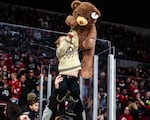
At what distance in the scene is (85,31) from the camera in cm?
450

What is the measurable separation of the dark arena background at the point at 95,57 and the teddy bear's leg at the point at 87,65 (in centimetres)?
5

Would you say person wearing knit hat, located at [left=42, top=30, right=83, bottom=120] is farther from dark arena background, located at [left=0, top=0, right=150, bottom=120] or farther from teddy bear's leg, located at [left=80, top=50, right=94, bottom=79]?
dark arena background, located at [left=0, top=0, right=150, bottom=120]

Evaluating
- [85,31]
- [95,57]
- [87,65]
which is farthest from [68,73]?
[85,31]

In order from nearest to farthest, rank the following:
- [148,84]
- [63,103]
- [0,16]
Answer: [63,103], [148,84], [0,16]

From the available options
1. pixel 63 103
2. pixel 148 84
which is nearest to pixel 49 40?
pixel 63 103

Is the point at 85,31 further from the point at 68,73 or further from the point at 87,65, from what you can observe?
the point at 68,73

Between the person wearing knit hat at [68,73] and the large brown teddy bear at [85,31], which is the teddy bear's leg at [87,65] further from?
the person wearing knit hat at [68,73]

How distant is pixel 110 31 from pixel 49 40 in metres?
7.41

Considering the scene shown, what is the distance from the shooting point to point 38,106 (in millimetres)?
5164

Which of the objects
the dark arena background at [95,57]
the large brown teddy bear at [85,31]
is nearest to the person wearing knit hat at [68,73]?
the large brown teddy bear at [85,31]

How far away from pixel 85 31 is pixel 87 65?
371 millimetres

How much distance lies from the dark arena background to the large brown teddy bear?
80 millimetres

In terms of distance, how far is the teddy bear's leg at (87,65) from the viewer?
435cm

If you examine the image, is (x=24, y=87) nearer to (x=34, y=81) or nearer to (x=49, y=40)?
(x=34, y=81)
